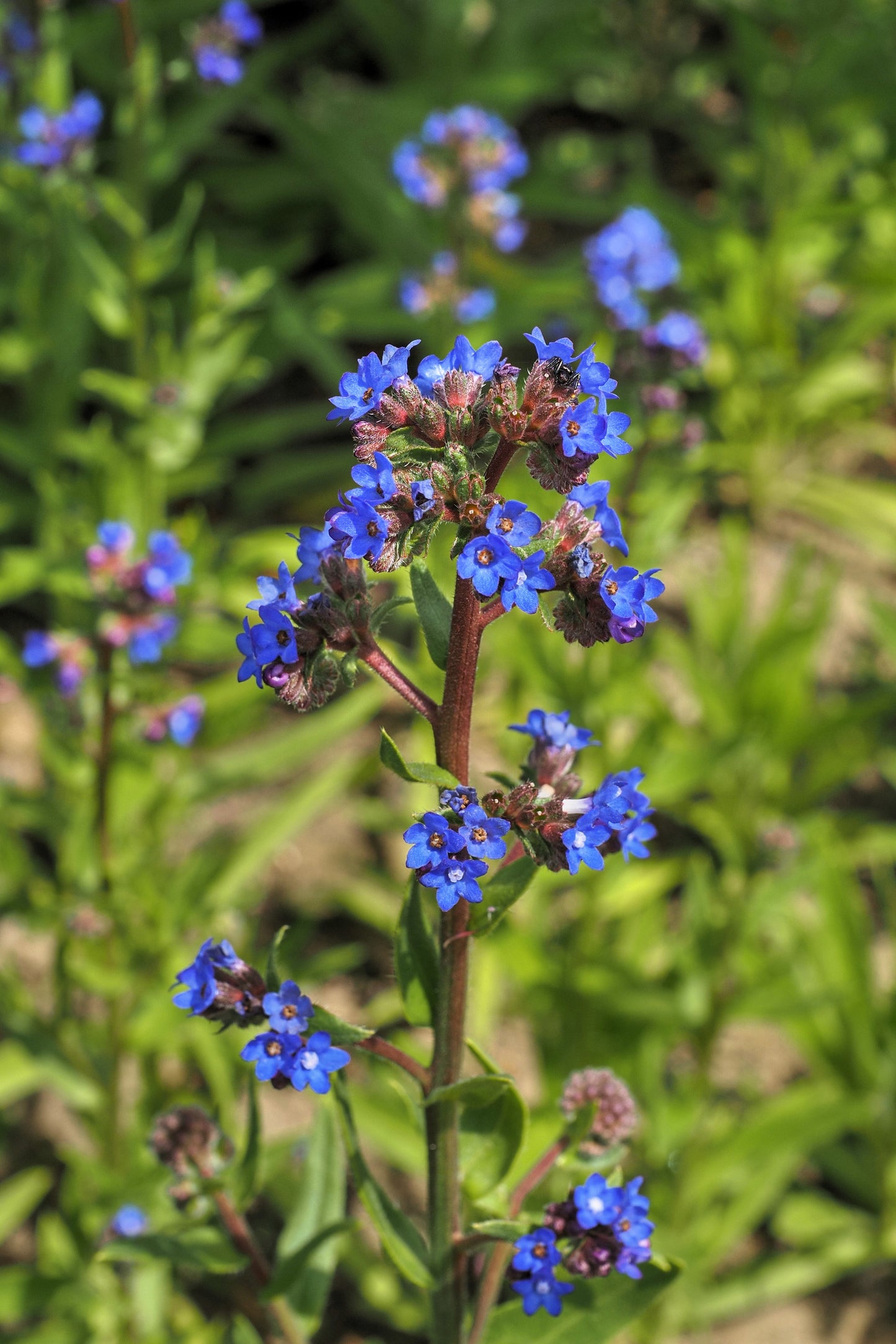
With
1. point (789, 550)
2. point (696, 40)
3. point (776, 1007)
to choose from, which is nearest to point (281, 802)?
point (776, 1007)

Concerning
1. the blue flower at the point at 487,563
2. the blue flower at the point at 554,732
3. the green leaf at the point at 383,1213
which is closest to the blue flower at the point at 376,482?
the blue flower at the point at 487,563

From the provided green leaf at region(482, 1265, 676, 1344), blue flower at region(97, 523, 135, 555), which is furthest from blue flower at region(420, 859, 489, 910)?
blue flower at region(97, 523, 135, 555)

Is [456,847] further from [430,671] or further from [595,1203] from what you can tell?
[430,671]

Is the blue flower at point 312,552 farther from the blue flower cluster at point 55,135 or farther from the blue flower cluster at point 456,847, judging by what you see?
the blue flower cluster at point 55,135

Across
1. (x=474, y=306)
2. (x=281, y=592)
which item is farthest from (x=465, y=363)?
(x=474, y=306)

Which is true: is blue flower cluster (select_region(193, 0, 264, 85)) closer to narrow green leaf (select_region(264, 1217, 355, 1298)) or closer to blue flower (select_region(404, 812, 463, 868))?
blue flower (select_region(404, 812, 463, 868))

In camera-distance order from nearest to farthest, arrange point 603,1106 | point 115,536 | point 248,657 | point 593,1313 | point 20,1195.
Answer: point 248,657 → point 593,1313 → point 603,1106 → point 115,536 → point 20,1195

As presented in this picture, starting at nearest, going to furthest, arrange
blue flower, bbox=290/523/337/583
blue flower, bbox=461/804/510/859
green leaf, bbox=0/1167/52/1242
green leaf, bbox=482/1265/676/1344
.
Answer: blue flower, bbox=461/804/510/859
blue flower, bbox=290/523/337/583
green leaf, bbox=482/1265/676/1344
green leaf, bbox=0/1167/52/1242
